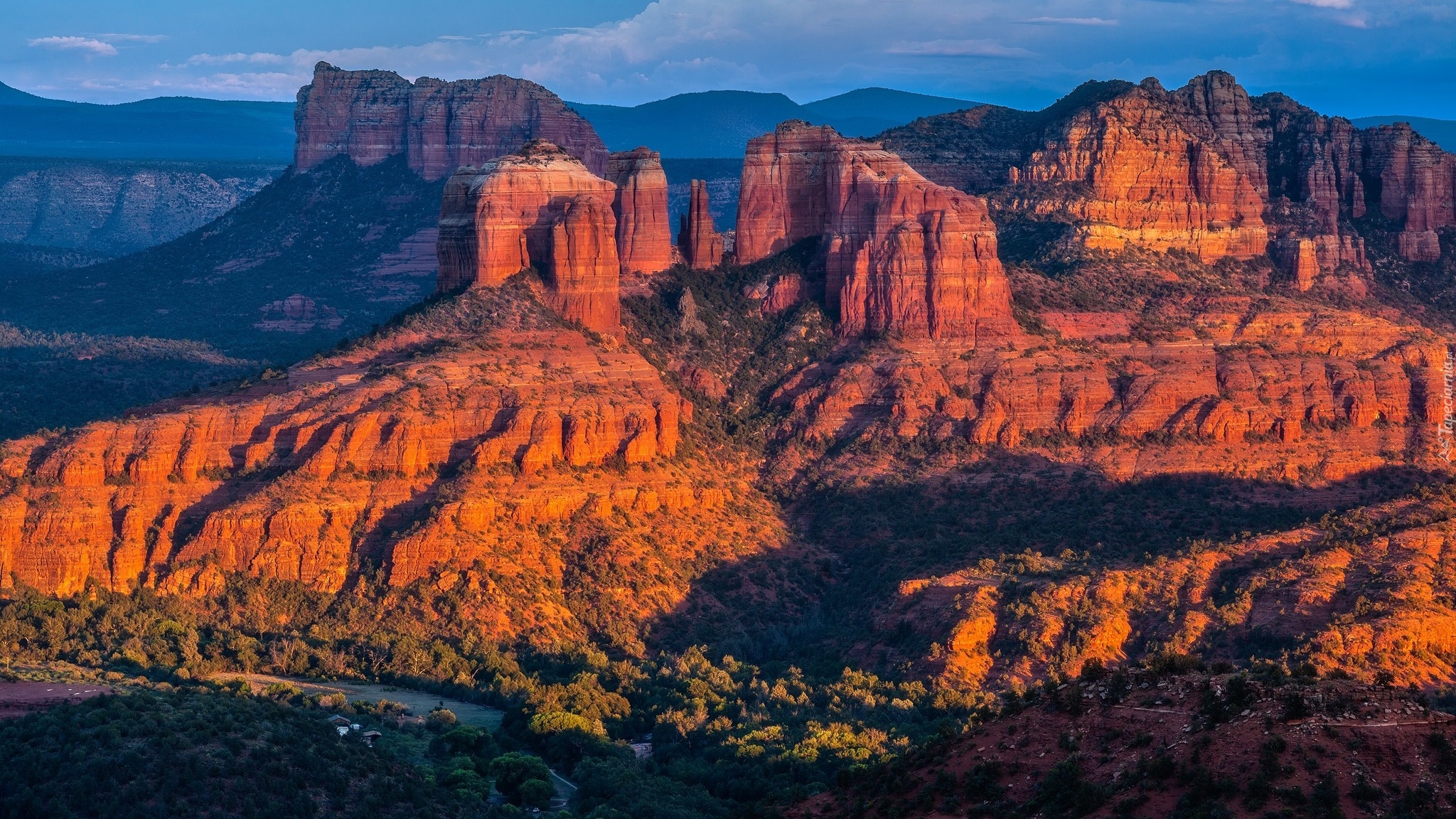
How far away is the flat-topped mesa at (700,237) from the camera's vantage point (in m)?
103

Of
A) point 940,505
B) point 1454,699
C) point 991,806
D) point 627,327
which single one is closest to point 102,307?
point 627,327

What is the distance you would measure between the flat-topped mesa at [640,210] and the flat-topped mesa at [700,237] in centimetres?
246

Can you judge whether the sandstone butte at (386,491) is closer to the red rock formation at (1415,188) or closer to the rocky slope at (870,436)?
the rocky slope at (870,436)

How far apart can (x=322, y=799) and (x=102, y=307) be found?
378 feet

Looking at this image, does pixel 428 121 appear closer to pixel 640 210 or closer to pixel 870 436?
pixel 640 210

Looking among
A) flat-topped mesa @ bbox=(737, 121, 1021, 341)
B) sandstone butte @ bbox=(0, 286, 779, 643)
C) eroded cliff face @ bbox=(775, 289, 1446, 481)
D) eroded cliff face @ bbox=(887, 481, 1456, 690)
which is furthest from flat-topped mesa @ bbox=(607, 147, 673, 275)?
eroded cliff face @ bbox=(887, 481, 1456, 690)

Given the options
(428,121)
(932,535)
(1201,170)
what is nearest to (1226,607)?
(932,535)

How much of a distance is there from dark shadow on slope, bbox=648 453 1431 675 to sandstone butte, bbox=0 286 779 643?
2.13 m

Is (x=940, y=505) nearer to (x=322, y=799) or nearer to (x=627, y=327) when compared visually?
(x=627, y=327)

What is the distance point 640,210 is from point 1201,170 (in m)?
31.8

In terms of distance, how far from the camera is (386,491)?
258 feet

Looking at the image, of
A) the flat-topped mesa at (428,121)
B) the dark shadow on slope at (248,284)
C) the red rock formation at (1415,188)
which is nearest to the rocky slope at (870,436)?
the red rock formation at (1415,188)

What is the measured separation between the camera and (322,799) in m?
53.2

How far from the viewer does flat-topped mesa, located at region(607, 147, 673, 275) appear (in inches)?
3900
